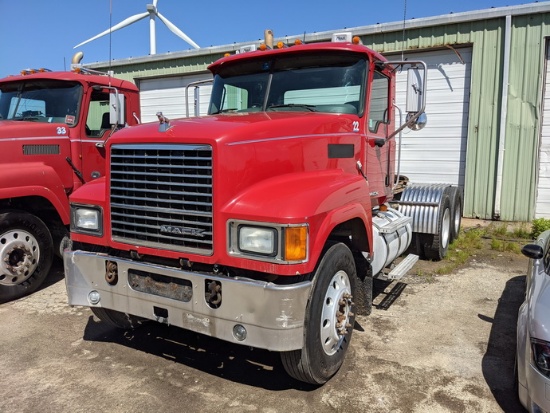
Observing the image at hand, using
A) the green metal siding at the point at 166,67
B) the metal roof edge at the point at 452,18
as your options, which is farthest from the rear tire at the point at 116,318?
the green metal siding at the point at 166,67

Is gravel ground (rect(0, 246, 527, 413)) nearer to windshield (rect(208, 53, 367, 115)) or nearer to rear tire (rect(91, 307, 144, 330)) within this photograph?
rear tire (rect(91, 307, 144, 330))

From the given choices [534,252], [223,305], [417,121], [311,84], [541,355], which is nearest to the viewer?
[541,355]

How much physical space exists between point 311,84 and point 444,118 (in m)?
6.71

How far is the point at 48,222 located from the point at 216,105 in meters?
2.90

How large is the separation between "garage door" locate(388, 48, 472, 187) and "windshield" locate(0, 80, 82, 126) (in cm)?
702

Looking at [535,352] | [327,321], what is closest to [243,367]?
[327,321]

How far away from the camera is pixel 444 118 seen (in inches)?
403

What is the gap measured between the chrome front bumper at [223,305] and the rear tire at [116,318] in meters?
0.61

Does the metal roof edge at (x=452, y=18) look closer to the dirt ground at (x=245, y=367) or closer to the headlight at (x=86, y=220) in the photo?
the dirt ground at (x=245, y=367)

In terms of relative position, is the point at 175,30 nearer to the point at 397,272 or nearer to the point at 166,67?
the point at 166,67

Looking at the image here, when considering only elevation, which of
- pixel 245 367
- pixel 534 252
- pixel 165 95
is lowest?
pixel 245 367

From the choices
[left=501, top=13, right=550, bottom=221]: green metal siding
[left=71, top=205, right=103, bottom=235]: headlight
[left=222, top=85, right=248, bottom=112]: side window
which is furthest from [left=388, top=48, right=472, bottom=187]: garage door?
[left=71, top=205, right=103, bottom=235]: headlight

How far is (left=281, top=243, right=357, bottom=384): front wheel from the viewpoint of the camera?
126 inches

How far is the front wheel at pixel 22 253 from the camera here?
530 cm
